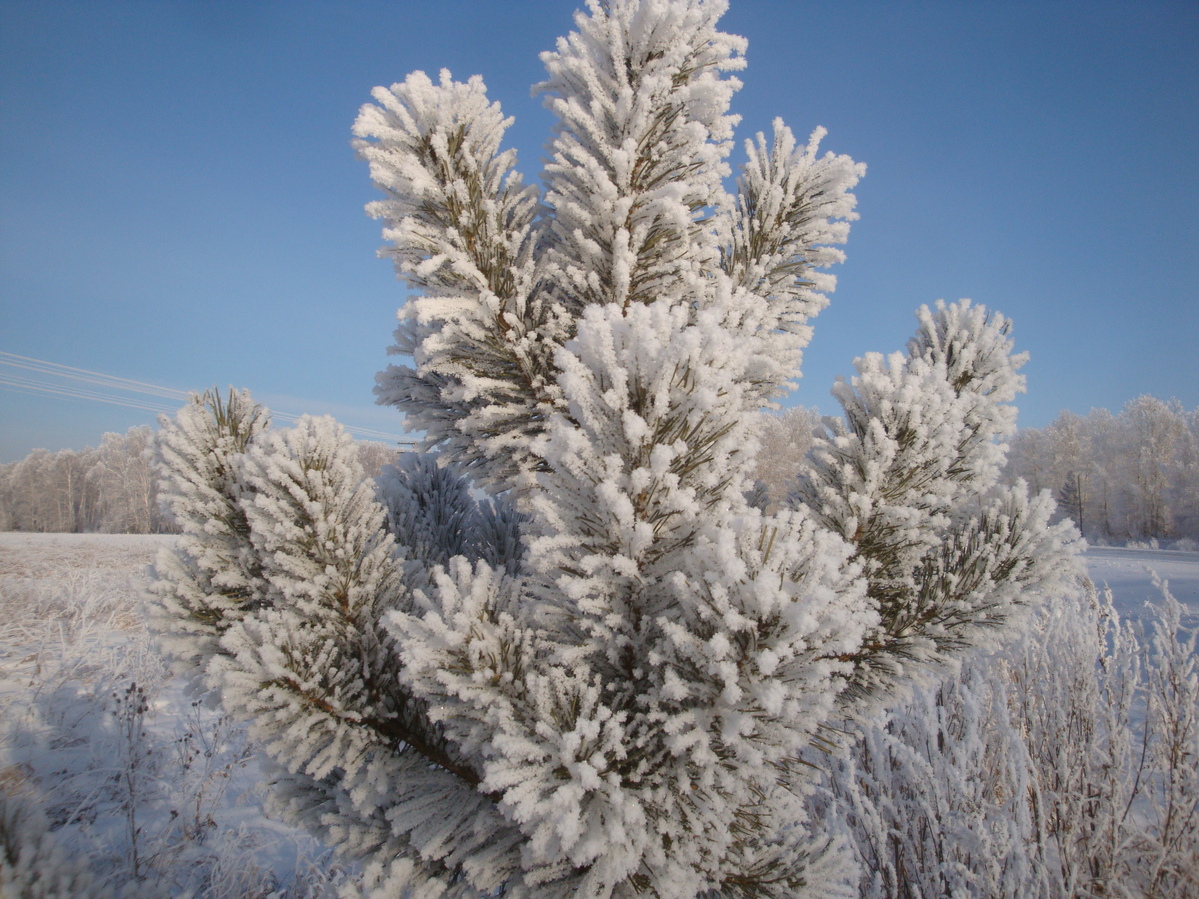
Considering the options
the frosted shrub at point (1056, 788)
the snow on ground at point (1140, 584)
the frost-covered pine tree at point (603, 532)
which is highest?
the frost-covered pine tree at point (603, 532)

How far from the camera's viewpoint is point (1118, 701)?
250 cm

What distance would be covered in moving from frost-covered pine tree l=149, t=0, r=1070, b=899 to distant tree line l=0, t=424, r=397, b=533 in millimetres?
31768

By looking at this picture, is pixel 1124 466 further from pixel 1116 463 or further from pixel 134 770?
pixel 134 770

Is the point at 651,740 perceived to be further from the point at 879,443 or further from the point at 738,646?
the point at 879,443

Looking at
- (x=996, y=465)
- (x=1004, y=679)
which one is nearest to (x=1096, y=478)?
(x=1004, y=679)

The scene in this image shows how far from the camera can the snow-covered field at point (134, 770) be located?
290 cm

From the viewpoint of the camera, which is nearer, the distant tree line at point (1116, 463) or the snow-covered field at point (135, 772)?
the snow-covered field at point (135, 772)

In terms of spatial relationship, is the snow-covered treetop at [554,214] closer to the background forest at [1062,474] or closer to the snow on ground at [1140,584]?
the snow on ground at [1140,584]

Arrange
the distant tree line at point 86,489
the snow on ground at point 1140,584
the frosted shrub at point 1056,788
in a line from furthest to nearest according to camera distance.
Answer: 1. the distant tree line at point 86,489
2. the snow on ground at point 1140,584
3. the frosted shrub at point 1056,788

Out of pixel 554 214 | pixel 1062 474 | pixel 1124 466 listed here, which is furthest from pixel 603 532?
pixel 1062 474

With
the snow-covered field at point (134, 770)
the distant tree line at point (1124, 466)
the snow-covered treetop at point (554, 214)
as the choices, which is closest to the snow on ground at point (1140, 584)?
the snow-covered treetop at point (554, 214)

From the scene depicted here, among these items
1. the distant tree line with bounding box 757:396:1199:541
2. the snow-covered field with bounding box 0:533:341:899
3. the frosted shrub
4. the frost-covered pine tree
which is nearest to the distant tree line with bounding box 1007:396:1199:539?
the distant tree line with bounding box 757:396:1199:541

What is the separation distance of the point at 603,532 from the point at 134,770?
4705 millimetres

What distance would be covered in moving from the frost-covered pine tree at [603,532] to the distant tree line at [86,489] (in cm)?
3177
